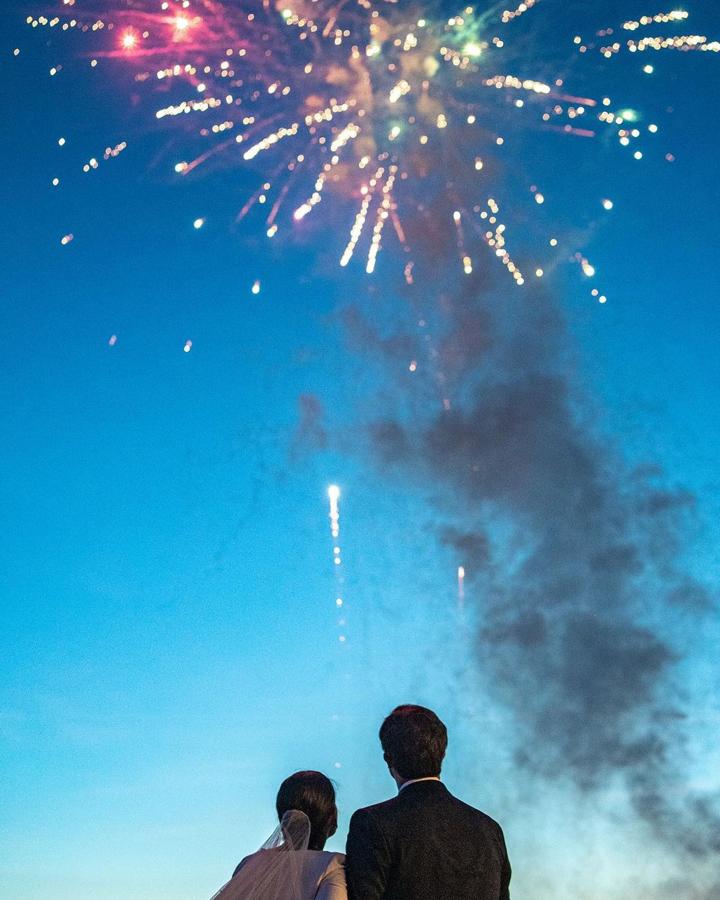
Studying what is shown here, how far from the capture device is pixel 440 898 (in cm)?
511

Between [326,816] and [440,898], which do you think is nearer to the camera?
[440,898]

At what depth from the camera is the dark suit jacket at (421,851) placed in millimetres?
5105

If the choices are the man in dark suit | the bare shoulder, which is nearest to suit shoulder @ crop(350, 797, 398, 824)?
the man in dark suit

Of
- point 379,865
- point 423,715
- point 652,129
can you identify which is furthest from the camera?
Result: point 652,129

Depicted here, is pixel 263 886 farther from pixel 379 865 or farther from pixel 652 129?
pixel 652 129

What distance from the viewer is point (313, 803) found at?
19.2 feet

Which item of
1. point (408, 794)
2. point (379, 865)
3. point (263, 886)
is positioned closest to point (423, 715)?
point (408, 794)

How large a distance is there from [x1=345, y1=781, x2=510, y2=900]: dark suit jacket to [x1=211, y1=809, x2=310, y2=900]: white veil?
427 millimetres

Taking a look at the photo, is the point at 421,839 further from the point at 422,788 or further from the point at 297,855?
the point at 297,855

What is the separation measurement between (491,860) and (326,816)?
45.1 inches

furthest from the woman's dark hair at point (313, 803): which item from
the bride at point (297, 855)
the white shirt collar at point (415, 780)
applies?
the white shirt collar at point (415, 780)

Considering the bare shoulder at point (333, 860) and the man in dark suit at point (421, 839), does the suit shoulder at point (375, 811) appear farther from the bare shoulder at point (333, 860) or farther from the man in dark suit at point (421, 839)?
the bare shoulder at point (333, 860)

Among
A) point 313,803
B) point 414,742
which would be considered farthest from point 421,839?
point 313,803

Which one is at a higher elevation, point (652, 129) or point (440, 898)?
point (652, 129)
